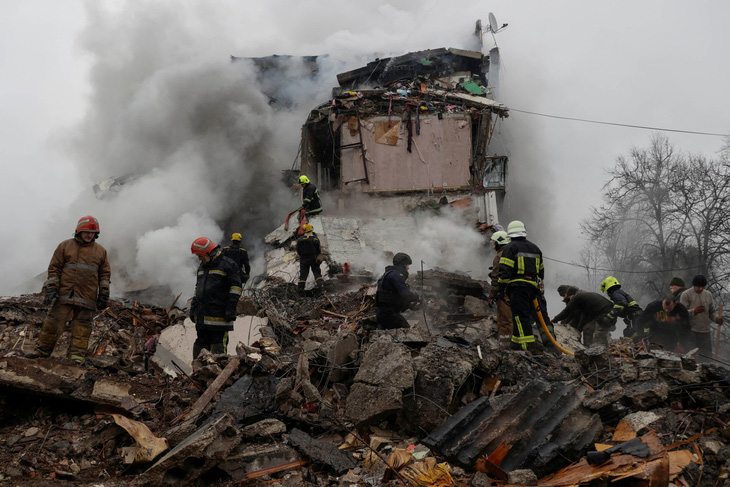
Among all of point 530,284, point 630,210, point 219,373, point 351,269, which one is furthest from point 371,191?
point 630,210

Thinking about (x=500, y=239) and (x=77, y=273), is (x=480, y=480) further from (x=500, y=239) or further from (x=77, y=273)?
(x=77, y=273)

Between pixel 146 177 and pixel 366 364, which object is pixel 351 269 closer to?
pixel 366 364

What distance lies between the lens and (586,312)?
23.0 ft

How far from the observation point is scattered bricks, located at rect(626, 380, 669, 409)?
3.55 meters

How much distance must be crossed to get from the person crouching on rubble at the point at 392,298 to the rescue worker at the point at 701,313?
13.6ft

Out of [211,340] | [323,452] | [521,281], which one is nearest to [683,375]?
[521,281]

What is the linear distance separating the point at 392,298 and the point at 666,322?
4.15 metres

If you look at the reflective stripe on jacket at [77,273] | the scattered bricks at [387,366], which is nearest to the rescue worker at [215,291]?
the reflective stripe on jacket at [77,273]

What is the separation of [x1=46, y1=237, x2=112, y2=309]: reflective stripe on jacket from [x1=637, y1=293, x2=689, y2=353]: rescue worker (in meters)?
6.98

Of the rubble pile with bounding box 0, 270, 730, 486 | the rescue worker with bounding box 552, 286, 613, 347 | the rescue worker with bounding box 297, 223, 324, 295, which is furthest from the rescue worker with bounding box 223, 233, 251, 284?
the rescue worker with bounding box 552, 286, 613, 347

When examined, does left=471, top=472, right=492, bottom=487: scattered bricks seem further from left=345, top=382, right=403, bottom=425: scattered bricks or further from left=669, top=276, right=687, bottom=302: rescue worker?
left=669, top=276, right=687, bottom=302: rescue worker

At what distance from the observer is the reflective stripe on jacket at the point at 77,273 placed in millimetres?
5145

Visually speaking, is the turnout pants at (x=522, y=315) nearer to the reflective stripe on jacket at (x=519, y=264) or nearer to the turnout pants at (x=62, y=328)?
the reflective stripe on jacket at (x=519, y=264)

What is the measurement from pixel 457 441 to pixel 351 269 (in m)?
7.25
